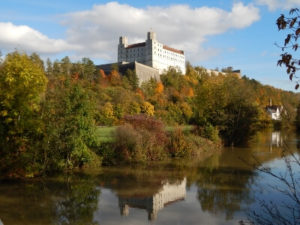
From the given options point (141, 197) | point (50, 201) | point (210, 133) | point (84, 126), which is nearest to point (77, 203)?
point (50, 201)

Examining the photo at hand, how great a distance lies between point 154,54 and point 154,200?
80.4 meters

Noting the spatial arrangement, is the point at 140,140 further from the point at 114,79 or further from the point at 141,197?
the point at 114,79

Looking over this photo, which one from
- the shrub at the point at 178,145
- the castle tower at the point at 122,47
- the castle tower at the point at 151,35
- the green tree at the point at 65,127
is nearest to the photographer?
the green tree at the point at 65,127

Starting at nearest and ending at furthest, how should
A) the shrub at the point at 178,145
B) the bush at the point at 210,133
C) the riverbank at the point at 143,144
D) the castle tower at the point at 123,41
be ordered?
the riverbank at the point at 143,144
the shrub at the point at 178,145
the bush at the point at 210,133
the castle tower at the point at 123,41

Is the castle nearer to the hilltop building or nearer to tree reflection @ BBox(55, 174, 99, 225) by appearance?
the hilltop building

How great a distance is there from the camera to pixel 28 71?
14.0m

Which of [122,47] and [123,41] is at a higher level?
[123,41]

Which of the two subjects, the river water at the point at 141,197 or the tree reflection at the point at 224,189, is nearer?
the river water at the point at 141,197

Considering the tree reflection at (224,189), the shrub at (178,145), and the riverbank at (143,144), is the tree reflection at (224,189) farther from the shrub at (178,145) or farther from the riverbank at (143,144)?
the shrub at (178,145)

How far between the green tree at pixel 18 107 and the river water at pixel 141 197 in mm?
1409

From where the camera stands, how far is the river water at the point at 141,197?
938 centimetres

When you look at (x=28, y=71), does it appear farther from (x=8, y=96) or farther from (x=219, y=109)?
(x=219, y=109)

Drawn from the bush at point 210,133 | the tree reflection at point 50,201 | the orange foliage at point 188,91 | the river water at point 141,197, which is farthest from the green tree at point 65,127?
the orange foliage at point 188,91

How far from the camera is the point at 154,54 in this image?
292ft
